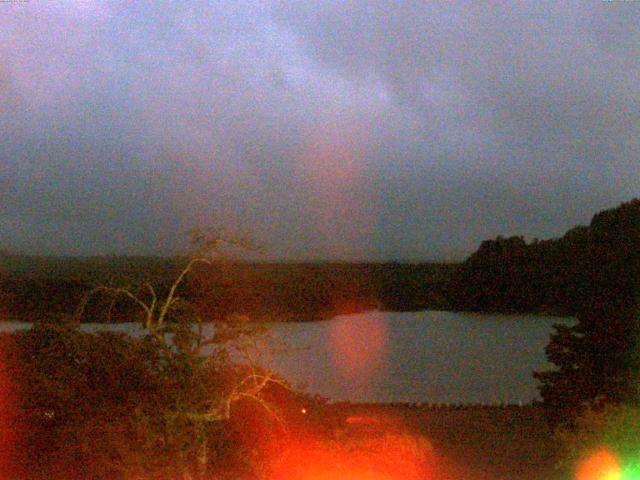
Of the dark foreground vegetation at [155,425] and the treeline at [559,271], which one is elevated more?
the treeline at [559,271]

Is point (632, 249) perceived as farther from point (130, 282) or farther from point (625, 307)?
point (130, 282)

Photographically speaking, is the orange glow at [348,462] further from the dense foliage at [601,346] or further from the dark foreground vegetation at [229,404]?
the dense foliage at [601,346]

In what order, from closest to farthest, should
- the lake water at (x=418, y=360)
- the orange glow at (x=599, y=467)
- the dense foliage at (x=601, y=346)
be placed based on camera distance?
1. the orange glow at (x=599, y=467)
2. the dense foliage at (x=601, y=346)
3. the lake water at (x=418, y=360)

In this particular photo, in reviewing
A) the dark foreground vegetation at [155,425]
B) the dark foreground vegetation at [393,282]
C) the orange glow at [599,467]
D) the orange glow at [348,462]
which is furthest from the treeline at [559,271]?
the orange glow at [348,462]

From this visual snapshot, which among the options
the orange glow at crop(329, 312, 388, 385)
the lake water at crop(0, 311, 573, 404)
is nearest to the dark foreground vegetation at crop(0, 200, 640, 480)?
the lake water at crop(0, 311, 573, 404)

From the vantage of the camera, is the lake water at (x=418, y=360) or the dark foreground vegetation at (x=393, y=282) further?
the lake water at (x=418, y=360)

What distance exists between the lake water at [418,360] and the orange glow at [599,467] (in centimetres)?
620

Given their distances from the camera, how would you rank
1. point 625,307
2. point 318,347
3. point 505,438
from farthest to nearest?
point 318,347
point 505,438
point 625,307

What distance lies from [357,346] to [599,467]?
33.3 ft

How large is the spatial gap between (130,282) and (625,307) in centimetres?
913

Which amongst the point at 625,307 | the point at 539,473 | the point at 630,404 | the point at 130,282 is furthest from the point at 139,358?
the point at 625,307

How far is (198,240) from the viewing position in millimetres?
9719

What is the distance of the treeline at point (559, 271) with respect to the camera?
1582 cm

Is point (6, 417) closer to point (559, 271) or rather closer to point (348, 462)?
point (348, 462)
